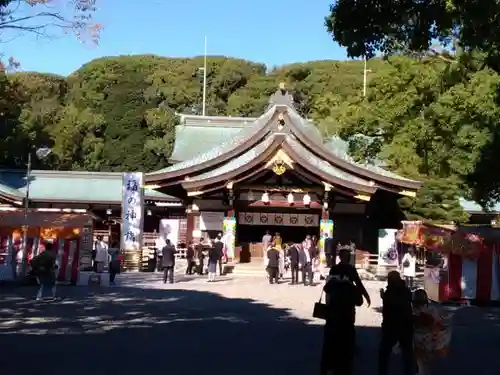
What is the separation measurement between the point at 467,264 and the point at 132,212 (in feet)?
48.8

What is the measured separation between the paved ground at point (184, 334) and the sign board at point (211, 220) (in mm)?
12212

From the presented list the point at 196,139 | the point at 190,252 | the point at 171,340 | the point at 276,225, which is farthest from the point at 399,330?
the point at 196,139

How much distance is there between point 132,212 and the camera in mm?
27438

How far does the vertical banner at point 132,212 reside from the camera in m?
27.0

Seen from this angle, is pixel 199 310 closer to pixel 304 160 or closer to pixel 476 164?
pixel 476 164

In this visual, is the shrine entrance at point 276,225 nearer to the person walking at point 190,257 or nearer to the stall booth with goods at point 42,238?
the person walking at point 190,257

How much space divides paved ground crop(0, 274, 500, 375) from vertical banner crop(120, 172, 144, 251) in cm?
824

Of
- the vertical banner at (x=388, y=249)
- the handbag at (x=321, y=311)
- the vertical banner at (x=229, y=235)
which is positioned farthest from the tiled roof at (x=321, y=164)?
the handbag at (x=321, y=311)

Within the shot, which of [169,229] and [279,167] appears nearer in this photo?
[169,229]

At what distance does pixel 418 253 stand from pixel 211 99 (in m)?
38.7

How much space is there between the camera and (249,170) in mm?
28938

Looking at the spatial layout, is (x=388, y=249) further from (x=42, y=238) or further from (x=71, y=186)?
(x=71, y=186)

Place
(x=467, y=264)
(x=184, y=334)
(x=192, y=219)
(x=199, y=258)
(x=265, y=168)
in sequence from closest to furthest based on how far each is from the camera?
1. (x=184, y=334)
2. (x=467, y=264)
3. (x=199, y=258)
4. (x=265, y=168)
5. (x=192, y=219)

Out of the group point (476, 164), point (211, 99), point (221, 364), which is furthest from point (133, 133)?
point (221, 364)
